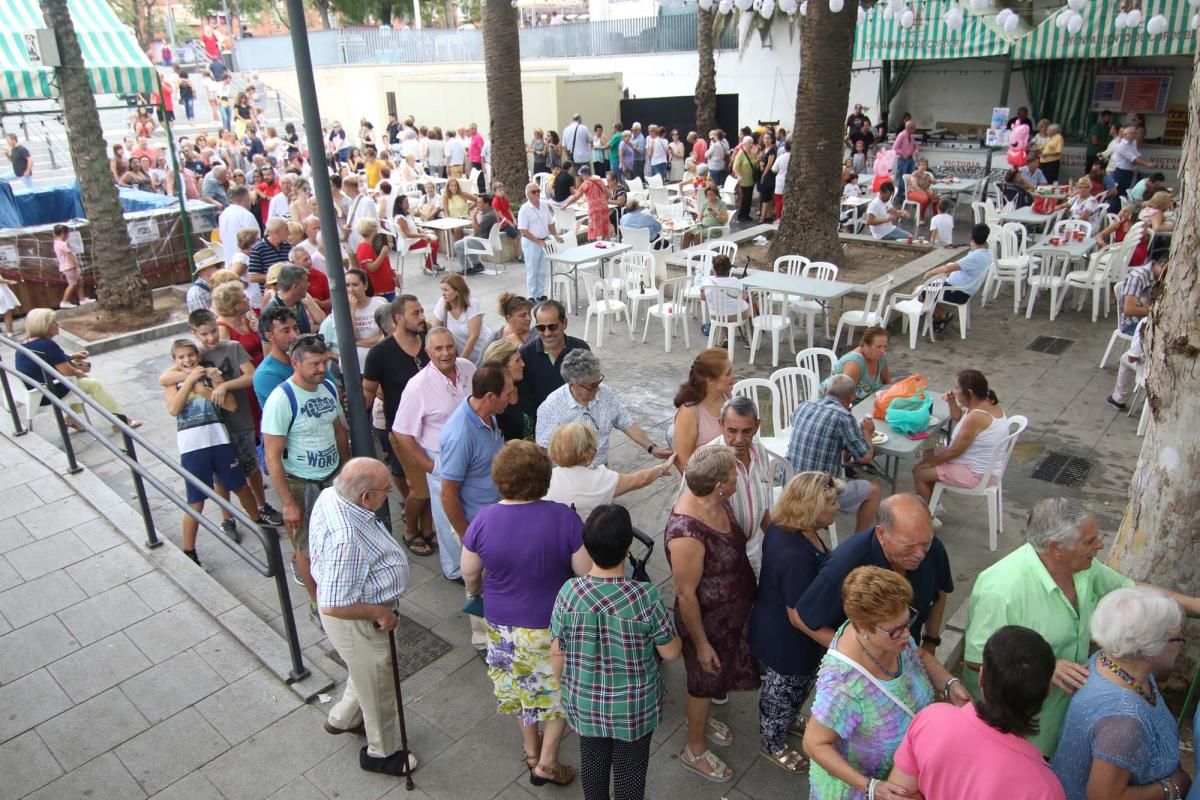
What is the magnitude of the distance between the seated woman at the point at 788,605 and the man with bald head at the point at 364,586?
156 cm

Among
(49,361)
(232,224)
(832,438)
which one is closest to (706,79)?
(232,224)

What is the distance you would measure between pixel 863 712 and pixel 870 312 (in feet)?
23.6

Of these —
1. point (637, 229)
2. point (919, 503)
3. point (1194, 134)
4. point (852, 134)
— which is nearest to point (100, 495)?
point (919, 503)

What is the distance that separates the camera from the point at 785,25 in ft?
74.0

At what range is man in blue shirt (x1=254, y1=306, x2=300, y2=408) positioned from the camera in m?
4.96

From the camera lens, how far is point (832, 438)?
4.82 m

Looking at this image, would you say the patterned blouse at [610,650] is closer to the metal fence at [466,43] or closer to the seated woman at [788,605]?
the seated woman at [788,605]

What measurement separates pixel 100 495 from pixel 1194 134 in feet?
22.5

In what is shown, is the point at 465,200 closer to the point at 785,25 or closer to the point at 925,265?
the point at 925,265

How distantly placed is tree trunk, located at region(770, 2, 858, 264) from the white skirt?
392 inches

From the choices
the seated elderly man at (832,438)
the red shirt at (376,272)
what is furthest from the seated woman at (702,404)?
the red shirt at (376,272)

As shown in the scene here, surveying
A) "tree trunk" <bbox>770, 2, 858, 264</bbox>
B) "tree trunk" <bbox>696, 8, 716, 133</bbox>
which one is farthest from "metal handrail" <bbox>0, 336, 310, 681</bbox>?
"tree trunk" <bbox>696, 8, 716, 133</bbox>

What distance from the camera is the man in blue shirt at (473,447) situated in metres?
4.22

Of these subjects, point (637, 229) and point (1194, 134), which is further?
point (637, 229)
